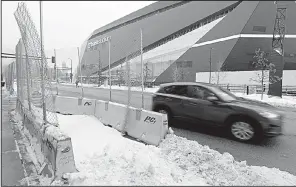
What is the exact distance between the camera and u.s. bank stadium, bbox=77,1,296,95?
854 inches

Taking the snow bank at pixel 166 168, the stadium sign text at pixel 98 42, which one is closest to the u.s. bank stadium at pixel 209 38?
the snow bank at pixel 166 168

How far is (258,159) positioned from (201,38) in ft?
111

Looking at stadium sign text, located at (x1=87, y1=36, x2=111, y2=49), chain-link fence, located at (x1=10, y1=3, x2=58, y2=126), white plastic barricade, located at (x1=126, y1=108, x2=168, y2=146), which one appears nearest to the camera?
chain-link fence, located at (x1=10, y1=3, x2=58, y2=126)

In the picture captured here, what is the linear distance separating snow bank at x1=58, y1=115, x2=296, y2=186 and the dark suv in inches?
67.3

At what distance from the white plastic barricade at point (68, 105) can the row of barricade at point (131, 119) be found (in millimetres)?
49

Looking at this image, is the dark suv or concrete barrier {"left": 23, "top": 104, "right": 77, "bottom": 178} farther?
the dark suv

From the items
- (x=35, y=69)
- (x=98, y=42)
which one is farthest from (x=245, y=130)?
(x=98, y=42)

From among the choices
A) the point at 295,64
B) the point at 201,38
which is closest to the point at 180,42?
the point at 201,38

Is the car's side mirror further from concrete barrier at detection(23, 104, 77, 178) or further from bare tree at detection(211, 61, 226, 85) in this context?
bare tree at detection(211, 61, 226, 85)

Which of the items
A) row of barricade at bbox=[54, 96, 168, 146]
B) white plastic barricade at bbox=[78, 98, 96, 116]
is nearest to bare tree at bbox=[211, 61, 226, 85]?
white plastic barricade at bbox=[78, 98, 96, 116]

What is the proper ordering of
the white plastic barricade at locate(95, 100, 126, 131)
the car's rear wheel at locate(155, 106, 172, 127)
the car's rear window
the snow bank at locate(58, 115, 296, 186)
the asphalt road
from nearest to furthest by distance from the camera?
the snow bank at locate(58, 115, 296, 186), the asphalt road, the white plastic barricade at locate(95, 100, 126, 131), the car's rear window, the car's rear wheel at locate(155, 106, 172, 127)

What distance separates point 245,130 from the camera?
5.57 metres

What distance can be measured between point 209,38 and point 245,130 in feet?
102

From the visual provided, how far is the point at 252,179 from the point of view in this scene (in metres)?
3.17
